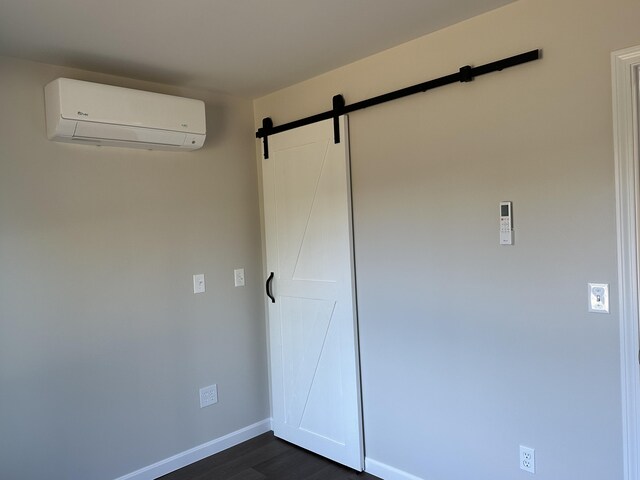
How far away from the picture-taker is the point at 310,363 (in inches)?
121

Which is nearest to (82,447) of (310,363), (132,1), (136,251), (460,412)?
(136,251)

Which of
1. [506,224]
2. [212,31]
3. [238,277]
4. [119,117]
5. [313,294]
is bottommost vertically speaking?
[313,294]

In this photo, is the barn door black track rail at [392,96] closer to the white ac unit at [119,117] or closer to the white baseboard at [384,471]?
the white ac unit at [119,117]

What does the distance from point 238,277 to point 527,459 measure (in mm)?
2088

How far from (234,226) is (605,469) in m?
2.50

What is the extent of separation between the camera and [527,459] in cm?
209

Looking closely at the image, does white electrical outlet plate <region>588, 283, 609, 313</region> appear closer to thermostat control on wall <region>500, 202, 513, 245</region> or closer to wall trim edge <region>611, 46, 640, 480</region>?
wall trim edge <region>611, 46, 640, 480</region>

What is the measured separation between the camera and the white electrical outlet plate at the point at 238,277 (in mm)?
3297

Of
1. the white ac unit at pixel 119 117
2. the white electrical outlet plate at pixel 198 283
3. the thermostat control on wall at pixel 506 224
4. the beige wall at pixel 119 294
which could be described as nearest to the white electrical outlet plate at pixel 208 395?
the beige wall at pixel 119 294

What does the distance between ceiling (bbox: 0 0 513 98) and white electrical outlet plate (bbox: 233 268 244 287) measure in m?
1.33

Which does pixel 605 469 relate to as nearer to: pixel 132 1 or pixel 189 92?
pixel 132 1

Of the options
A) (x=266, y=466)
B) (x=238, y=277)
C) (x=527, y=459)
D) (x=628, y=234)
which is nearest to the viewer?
(x=628, y=234)

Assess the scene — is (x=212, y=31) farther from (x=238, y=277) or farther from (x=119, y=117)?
(x=238, y=277)

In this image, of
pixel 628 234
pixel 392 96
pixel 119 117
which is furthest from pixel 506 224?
pixel 119 117
